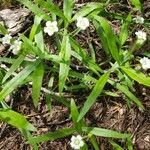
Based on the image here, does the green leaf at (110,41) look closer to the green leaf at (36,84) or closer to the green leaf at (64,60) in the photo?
the green leaf at (64,60)

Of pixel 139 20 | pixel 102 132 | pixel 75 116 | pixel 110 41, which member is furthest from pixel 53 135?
pixel 139 20

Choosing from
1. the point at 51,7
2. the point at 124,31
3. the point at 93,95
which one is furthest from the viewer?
the point at 124,31

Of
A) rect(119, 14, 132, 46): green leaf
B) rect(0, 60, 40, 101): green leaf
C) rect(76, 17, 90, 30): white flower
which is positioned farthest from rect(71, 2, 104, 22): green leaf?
rect(0, 60, 40, 101): green leaf

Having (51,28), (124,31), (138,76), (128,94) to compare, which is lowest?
(128,94)

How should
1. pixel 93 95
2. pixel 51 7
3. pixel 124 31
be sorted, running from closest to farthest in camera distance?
pixel 93 95 → pixel 51 7 → pixel 124 31

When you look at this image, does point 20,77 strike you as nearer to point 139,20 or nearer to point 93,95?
point 93,95

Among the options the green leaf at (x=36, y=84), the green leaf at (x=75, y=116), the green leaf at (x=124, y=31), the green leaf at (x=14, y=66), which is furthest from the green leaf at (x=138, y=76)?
the green leaf at (x=14, y=66)
